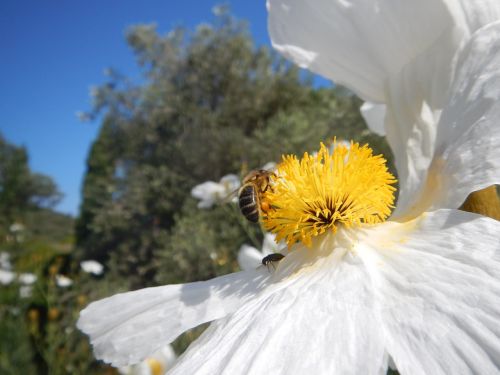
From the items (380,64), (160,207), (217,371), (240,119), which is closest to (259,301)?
(217,371)

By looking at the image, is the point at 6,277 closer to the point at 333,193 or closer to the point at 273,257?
the point at 273,257

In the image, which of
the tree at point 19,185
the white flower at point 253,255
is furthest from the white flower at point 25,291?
the tree at point 19,185

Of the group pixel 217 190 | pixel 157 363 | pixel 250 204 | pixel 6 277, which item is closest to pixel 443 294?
pixel 250 204

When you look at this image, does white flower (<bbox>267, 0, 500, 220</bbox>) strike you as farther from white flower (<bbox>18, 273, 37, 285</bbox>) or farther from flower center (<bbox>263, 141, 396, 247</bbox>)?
white flower (<bbox>18, 273, 37, 285</bbox>)

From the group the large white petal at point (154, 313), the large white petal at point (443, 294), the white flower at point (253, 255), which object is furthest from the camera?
the white flower at point (253, 255)

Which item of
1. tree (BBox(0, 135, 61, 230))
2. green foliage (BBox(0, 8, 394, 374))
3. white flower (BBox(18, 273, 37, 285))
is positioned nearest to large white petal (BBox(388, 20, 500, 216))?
green foliage (BBox(0, 8, 394, 374))

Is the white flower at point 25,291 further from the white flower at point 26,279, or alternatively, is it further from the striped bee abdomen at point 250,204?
the striped bee abdomen at point 250,204
